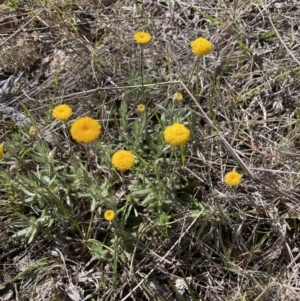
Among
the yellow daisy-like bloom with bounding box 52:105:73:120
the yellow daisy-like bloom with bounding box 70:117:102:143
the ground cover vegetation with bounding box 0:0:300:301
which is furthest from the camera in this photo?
the ground cover vegetation with bounding box 0:0:300:301

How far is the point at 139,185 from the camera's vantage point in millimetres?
2250

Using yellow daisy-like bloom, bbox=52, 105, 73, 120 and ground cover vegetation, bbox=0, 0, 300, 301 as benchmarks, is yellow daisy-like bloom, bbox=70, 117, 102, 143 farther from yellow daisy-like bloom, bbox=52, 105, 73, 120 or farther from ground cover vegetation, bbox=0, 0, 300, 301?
yellow daisy-like bloom, bbox=52, 105, 73, 120

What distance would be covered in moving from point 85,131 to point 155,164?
1.35 feet

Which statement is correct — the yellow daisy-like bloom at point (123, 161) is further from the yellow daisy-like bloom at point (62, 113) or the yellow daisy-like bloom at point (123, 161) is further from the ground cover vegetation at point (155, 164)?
the yellow daisy-like bloom at point (62, 113)

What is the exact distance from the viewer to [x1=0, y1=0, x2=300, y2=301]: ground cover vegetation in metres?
2.10

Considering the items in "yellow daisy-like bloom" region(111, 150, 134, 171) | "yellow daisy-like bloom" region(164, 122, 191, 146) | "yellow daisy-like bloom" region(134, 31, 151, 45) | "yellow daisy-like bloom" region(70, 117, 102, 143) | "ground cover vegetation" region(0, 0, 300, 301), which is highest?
"yellow daisy-like bloom" region(134, 31, 151, 45)

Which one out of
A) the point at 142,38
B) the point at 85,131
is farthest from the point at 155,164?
the point at 142,38

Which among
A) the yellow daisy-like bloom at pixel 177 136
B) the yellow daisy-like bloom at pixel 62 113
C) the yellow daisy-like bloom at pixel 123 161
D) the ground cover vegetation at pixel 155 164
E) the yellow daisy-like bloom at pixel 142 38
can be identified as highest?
the yellow daisy-like bloom at pixel 142 38

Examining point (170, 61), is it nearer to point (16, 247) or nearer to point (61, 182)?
point (61, 182)

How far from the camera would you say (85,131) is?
1.81m

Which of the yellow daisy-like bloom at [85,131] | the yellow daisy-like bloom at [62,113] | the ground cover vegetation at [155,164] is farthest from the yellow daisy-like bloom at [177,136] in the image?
the yellow daisy-like bloom at [62,113]

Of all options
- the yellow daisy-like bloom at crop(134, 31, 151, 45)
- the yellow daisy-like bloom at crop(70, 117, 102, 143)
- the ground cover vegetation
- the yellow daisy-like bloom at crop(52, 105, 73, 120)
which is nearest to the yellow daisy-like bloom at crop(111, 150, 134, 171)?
the ground cover vegetation

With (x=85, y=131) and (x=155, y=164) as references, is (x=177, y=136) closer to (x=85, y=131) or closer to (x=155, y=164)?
(x=155, y=164)

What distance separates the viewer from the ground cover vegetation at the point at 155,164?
2100 millimetres
